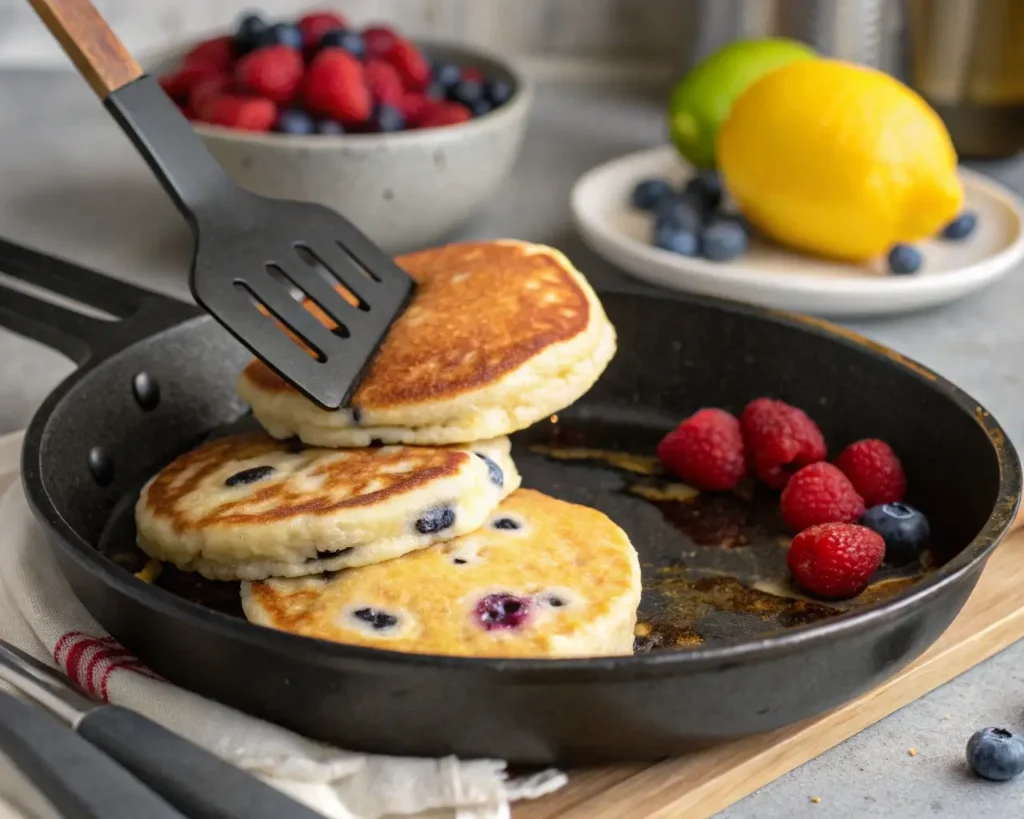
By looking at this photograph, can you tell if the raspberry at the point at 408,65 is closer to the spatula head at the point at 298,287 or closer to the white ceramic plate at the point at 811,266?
the white ceramic plate at the point at 811,266

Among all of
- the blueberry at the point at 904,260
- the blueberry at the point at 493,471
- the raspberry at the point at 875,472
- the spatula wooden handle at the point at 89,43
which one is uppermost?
the spatula wooden handle at the point at 89,43

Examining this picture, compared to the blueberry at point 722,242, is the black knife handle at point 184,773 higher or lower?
higher

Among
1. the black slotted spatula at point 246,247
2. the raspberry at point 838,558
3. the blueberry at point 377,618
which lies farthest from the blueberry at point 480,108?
the blueberry at point 377,618

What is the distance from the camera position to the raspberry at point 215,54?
6.33 feet

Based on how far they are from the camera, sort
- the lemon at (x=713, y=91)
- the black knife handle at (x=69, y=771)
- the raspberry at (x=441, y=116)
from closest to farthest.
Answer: the black knife handle at (x=69, y=771) → the raspberry at (x=441, y=116) → the lemon at (x=713, y=91)

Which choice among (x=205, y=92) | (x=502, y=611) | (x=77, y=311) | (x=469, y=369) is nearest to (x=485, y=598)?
(x=502, y=611)

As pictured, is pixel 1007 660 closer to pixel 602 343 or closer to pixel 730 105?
pixel 602 343

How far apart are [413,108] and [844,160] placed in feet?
2.02

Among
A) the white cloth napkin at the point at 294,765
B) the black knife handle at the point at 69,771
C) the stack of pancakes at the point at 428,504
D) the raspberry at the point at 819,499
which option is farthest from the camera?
the raspberry at the point at 819,499

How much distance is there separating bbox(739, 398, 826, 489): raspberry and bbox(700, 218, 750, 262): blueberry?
53cm

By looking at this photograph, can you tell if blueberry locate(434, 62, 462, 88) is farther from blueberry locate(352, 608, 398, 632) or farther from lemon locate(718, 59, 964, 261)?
blueberry locate(352, 608, 398, 632)

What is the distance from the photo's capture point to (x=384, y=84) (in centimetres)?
188

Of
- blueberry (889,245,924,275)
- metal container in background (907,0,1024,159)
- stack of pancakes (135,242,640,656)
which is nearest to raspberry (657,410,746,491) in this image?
stack of pancakes (135,242,640,656)

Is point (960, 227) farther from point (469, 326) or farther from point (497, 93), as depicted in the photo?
point (469, 326)
